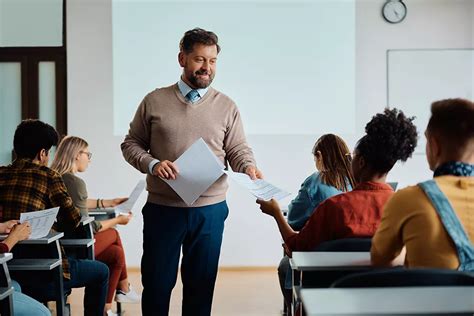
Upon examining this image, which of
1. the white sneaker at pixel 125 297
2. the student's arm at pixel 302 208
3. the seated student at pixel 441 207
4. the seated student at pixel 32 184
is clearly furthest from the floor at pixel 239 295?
the seated student at pixel 441 207

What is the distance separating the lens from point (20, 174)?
3.35 m

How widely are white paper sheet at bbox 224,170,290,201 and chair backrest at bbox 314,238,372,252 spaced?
31cm

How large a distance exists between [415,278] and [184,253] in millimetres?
1619

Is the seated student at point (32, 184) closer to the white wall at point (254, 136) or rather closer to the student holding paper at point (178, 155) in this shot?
the student holding paper at point (178, 155)

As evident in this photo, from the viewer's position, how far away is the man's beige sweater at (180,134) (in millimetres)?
3064

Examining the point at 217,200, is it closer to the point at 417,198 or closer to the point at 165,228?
the point at 165,228

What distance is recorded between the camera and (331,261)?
217 centimetres

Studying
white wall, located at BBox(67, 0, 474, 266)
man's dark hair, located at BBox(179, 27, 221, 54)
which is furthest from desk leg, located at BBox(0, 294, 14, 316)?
white wall, located at BBox(67, 0, 474, 266)

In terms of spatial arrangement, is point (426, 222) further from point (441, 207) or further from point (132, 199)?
point (132, 199)

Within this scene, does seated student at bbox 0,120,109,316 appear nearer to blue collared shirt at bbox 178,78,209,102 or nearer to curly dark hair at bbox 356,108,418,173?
blue collared shirt at bbox 178,78,209,102

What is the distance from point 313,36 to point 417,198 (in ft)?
16.5

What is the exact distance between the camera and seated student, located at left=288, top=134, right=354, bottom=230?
3.64 m

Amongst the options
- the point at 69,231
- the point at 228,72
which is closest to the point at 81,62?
the point at 228,72

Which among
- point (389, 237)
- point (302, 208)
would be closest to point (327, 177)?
point (302, 208)
